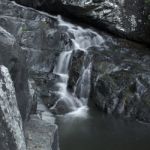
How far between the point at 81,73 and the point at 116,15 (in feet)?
11.6

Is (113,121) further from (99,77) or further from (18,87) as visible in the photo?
(18,87)

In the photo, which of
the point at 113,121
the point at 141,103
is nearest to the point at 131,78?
the point at 141,103

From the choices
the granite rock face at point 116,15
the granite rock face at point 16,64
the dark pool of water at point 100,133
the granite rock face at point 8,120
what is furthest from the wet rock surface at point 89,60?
the granite rock face at point 8,120

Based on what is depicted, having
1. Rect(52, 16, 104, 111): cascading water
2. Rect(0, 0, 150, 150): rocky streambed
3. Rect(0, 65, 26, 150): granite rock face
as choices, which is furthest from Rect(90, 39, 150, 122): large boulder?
Rect(0, 65, 26, 150): granite rock face

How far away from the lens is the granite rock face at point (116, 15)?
17719 mm

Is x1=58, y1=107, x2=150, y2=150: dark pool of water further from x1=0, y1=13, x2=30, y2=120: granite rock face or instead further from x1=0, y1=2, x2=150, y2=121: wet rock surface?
x1=0, y1=13, x2=30, y2=120: granite rock face

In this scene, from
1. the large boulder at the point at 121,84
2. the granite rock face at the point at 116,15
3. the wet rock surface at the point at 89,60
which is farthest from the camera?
the granite rock face at the point at 116,15

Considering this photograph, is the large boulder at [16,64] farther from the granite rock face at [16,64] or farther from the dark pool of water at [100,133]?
the dark pool of water at [100,133]

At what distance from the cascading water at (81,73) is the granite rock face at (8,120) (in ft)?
31.8

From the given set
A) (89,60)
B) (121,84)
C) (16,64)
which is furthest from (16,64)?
(89,60)

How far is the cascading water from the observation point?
15.1 metres

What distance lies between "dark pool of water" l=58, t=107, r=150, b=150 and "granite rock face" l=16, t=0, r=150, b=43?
15.9 feet

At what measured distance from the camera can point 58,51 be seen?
1667 cm

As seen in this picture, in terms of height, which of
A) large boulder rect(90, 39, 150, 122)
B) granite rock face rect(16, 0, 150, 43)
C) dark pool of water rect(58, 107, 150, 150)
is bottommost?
dark pool of water rect(58, 107, 150, 150)
